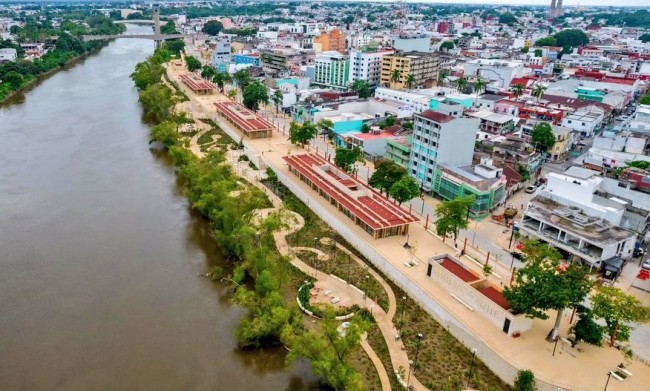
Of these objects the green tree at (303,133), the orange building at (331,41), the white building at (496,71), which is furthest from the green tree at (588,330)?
the orange building at (331,41)

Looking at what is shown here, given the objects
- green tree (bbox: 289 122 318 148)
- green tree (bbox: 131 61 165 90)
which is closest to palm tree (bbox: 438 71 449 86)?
green tree (bbox: 289 122 318 148)

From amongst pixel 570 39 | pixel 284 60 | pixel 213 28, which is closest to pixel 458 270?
pixel 284 60

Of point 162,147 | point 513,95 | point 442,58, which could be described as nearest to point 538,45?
point 442,58

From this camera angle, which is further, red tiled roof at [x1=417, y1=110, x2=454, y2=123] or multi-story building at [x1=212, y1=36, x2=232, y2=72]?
multi-story building at [x1=212, y1=36, x2=232, y2=72]

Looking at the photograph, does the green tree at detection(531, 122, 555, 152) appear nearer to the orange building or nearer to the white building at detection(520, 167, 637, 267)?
the white building at detection(520, 167, 637, 267)

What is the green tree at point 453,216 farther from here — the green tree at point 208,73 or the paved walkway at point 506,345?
the green tree at point 208,73

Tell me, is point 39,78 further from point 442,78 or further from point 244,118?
point 442,78
